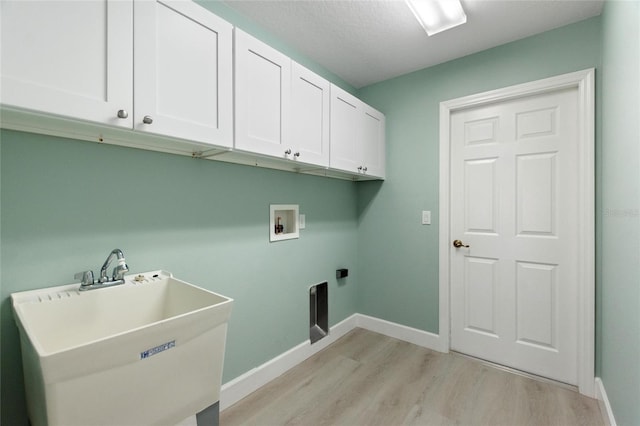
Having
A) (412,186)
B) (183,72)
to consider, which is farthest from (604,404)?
(183,72)

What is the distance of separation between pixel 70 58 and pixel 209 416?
4.52 ft

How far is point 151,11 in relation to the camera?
1.12 meters

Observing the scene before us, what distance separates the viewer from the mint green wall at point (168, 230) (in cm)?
107

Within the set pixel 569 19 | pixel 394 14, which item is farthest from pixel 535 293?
pixel 394 14

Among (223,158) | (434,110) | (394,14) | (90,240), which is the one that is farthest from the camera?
(434,110)

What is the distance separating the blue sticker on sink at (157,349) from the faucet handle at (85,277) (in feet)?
1.73

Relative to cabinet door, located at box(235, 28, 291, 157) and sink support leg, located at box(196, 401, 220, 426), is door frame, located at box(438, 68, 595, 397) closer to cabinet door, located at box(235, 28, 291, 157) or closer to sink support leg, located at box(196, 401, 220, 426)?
cabinet door, located at box(235, 28, 291, 157)

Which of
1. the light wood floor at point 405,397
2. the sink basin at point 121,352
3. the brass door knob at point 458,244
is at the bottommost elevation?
the light wood floor at point 405,397

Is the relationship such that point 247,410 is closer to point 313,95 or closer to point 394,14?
point 313,95

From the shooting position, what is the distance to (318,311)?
2514mm

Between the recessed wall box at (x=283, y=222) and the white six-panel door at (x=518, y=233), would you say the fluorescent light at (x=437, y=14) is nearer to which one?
the white six-panel door at (x=518, y=233)

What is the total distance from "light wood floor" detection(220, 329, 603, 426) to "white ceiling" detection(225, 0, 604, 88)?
2.48 metres

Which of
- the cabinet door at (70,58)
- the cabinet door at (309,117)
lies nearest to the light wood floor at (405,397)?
the cabinet door at (309,117)

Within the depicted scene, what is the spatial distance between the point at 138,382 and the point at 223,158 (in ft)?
3.85
